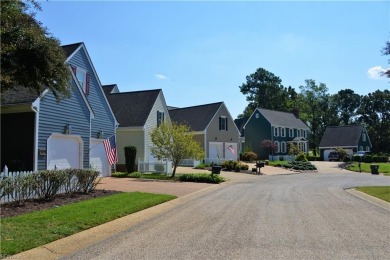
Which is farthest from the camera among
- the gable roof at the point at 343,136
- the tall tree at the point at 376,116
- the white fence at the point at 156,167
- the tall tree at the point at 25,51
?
the tall tree at the point at 376,116

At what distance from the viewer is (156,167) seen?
92.8 ft

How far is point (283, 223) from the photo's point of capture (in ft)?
31.4

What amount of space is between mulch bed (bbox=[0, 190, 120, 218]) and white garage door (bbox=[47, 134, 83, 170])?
17.2 ft

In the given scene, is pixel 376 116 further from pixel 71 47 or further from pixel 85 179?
pixel 85 179

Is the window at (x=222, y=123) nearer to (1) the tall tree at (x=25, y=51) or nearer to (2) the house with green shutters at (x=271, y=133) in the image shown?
(2) the house with green shutters at (x=271, y=133)

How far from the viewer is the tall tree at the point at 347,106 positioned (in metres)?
104

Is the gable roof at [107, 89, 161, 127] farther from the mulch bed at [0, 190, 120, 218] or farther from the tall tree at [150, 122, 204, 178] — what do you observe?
the mulch bed at [0, 190, 120, 218]

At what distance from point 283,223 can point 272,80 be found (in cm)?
9475

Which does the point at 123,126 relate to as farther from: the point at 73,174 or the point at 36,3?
the point at 36,3

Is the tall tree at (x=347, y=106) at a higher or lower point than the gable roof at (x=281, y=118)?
higher

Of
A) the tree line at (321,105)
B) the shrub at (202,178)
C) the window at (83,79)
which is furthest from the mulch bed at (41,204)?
the tree line at (321,105)

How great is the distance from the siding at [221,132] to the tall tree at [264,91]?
51.1 metres

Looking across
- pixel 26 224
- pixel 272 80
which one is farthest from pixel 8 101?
pixel 272 80

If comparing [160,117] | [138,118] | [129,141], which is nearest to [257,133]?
[160,117]
